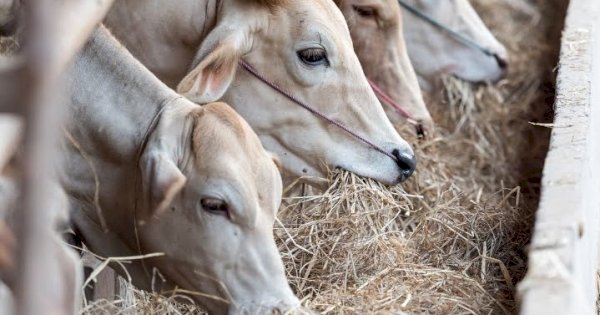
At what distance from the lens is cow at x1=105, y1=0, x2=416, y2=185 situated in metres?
4.64

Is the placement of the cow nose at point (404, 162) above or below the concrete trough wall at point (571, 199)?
below

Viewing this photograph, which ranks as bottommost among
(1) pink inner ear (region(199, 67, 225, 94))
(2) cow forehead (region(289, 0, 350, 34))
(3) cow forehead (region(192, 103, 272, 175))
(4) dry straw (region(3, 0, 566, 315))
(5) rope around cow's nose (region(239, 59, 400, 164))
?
(4) dry straw (region(3, 0, 566, 315))

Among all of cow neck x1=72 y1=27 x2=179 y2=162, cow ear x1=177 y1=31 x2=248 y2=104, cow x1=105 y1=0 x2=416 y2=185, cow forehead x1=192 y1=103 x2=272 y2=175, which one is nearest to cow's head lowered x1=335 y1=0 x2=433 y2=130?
cow x1=105 y1=0 x2=416 y2=185

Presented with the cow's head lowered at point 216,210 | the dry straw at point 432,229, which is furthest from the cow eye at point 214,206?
the dry straw at point 432,229

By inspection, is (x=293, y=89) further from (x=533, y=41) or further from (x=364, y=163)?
(x=533, y=41)

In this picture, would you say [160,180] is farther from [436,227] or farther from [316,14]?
[436,227]

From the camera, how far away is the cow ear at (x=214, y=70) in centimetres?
437

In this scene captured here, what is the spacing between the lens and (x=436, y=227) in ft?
16.3

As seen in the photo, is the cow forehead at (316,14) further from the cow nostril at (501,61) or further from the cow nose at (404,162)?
the cow nostril at (501,61)

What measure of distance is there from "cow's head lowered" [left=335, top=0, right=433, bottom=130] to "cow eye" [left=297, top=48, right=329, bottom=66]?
42.5 inches

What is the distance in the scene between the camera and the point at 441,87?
687 cm

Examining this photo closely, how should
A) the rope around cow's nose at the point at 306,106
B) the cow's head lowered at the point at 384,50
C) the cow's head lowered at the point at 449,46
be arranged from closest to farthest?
the rope around cow's nose at the point at 306,106 < the cow's head lowered at the point at 384,50 < the cow's head lowered at the point at 449,46

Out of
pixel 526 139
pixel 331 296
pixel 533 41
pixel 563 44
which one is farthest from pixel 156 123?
pixel 533 41

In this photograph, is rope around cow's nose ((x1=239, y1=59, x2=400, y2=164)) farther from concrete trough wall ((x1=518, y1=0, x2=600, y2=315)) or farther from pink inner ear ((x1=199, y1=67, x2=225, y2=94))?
concrete trough wall ((x1=518, y1=0, x2=600, y2=315))
